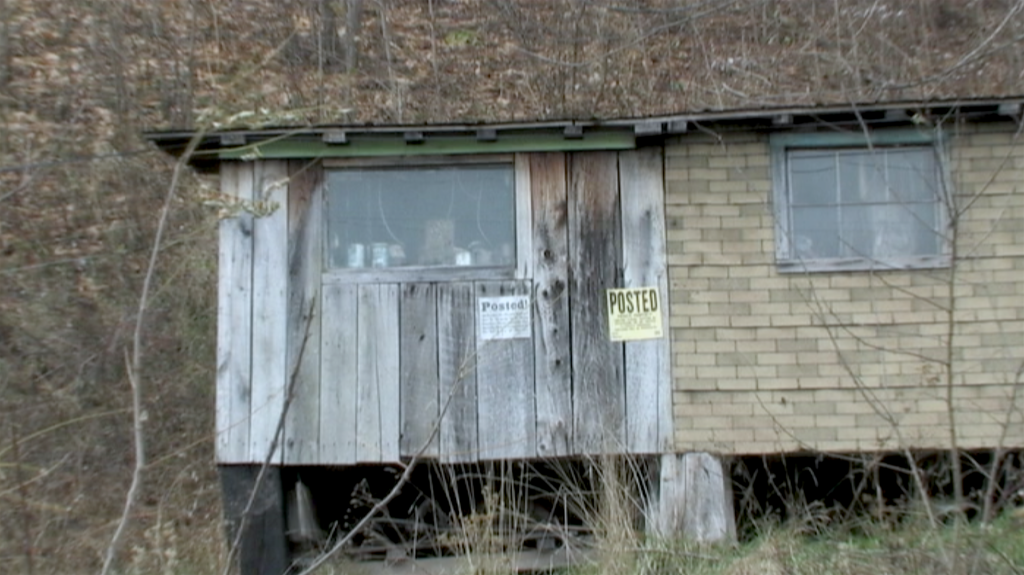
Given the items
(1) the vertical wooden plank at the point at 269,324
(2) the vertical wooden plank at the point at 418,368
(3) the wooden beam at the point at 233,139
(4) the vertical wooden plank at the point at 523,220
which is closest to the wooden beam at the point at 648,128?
(4) the vertical wooden plank at the point at 523,220

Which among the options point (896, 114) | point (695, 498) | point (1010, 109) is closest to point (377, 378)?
point (695, 498)

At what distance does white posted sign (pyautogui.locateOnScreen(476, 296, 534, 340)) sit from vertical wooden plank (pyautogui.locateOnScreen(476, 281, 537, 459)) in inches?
1.4

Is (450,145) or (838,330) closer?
(838,330)

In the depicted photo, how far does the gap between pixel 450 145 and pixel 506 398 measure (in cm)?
178

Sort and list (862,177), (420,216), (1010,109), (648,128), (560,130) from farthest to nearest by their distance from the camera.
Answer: (420,216) < (862,177) < (560,130) < (648,128) < (1010,109)

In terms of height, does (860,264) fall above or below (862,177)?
below

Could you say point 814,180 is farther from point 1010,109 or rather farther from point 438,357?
point 438,357

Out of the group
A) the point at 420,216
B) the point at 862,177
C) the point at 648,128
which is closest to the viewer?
the point at 648,128

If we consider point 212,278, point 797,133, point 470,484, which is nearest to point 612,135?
point 797,133

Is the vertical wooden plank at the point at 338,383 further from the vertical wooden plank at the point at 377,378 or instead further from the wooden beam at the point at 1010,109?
the wooden beam at the point at 1010,109

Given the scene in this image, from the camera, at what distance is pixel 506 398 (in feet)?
24.7

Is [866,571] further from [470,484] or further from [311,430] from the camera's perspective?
[311,430]

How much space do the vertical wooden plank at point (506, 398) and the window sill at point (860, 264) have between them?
1.88m

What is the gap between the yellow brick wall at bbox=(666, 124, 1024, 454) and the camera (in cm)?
739
